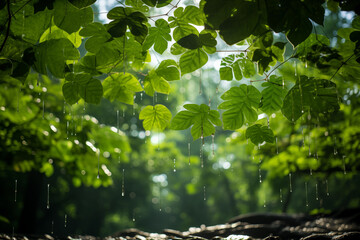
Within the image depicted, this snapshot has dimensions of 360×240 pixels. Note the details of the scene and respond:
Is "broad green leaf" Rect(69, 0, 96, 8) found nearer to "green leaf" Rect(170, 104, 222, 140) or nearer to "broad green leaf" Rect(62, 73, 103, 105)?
"broad green leaf" Rect(62, 73, 103, 105)

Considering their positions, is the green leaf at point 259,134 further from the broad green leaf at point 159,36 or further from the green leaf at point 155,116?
the broad green leaf at point 159,36

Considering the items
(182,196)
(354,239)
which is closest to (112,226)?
(182,196)

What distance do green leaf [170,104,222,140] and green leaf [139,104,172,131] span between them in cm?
6

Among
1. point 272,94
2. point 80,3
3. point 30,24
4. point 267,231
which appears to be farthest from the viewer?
point 267,231

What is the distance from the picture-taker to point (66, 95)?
984mm

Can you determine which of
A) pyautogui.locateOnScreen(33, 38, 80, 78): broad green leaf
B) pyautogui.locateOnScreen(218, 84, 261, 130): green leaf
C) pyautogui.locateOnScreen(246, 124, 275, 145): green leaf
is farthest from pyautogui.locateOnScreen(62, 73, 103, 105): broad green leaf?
pyautogui.locateOnScreen(246, 124, 275, 145): green leaf

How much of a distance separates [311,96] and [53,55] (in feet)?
3.37

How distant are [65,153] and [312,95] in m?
2.76

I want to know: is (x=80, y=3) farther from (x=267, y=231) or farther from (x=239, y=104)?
(x=267, y=231)

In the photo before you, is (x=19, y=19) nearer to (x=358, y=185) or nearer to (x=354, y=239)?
(x=354, y=239)

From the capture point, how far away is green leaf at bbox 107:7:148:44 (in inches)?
33.9

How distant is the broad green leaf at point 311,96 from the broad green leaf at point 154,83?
1.74ft

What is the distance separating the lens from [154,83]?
3.53 ft

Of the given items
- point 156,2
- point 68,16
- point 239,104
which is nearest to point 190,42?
point 156,2
